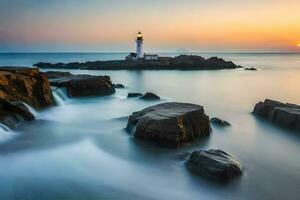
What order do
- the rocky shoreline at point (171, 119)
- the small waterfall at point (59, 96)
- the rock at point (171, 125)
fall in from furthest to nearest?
the small waterfall at point (59, 96)
the rock at point (171, 125)
the rocky shoreline at point (171, 119)

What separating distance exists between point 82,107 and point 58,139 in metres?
5.62

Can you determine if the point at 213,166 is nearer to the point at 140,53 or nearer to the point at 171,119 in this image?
the point at 171,119

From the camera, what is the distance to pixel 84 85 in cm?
1892

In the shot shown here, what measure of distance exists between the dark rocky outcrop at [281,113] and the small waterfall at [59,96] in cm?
865

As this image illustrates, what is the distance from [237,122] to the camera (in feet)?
43.1

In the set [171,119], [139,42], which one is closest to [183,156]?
[171,119]

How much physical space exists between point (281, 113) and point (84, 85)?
1057 cm

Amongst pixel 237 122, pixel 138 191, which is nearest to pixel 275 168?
pixel 138 191

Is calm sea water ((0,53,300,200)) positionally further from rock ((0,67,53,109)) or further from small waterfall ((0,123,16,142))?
rock ((0,67,53,109))

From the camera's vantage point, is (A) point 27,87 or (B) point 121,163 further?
(A) point 27,87

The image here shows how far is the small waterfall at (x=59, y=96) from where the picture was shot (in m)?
16.1

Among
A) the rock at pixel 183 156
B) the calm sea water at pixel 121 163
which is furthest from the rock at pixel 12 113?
the rock at pixel 183 156

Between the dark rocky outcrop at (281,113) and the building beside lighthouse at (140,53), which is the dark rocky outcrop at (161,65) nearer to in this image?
the building beside lighthouse at (140,53)

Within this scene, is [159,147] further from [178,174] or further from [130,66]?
[130,66]
